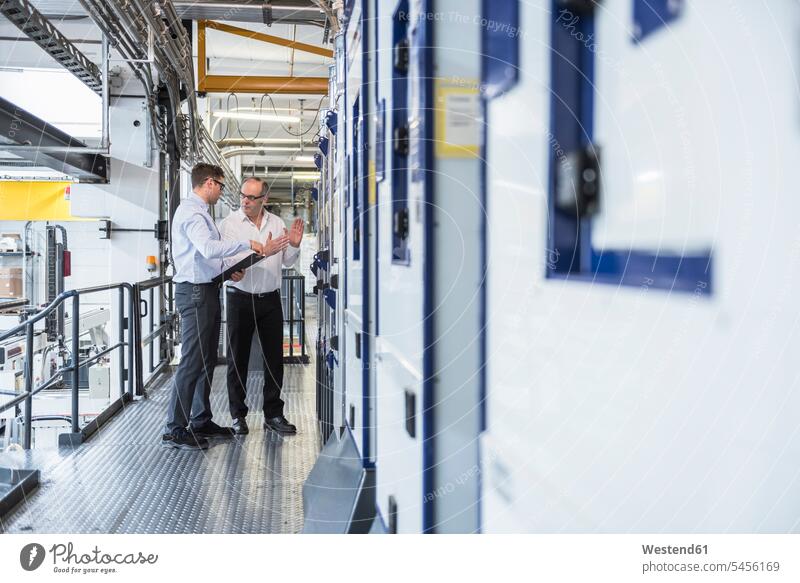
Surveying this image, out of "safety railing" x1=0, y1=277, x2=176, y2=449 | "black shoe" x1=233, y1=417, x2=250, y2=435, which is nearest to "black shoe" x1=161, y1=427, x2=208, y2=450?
"black shoe" x1=233, y1=417, x2=250, y2=435

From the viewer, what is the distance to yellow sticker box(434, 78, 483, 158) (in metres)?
1.21

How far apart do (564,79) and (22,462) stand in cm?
302

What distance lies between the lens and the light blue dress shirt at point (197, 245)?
3.18 meters

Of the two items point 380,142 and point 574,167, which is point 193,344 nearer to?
point 380,142

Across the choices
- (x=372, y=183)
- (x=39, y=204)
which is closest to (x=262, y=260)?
(x=372, y=183)

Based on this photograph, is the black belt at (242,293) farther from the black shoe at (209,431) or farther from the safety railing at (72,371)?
the safety railing at (72,371)

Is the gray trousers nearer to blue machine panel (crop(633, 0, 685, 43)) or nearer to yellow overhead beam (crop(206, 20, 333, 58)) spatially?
yellow overhead beam (crop(206, 20, 333, 58))

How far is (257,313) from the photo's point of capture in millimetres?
3660

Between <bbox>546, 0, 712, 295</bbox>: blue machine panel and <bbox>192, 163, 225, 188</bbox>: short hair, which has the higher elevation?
<bbox>192, 163, 225, 188</bbox>: short hair

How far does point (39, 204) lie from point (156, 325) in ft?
18.7

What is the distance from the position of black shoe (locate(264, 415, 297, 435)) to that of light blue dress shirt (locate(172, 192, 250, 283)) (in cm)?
84

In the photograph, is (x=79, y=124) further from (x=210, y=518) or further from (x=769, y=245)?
(x=769, y=245)

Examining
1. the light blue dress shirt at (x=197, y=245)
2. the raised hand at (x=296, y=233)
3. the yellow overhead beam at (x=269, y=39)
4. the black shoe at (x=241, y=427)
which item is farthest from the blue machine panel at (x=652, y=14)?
the yellow overhead beam at (x=269, y=39)

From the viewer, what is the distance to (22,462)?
3037mm
